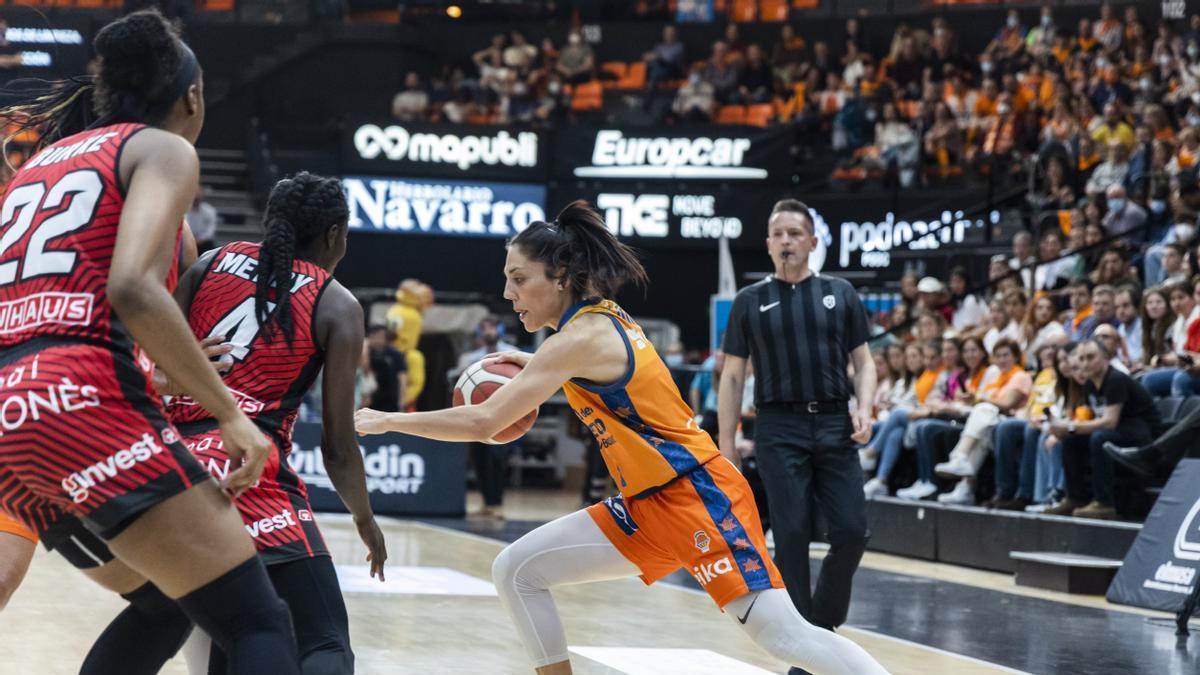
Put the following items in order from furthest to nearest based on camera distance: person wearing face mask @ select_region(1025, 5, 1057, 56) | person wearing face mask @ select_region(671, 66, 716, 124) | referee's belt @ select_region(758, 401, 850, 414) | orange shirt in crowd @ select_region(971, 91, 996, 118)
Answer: person wearing face mask @ select_region(671, 66, 716, 124) < person wearing face mask @ select_region(1025, 5, 1057, 56) < orange shirt in crowd @ select_region(971, 91, 996, 118) < referee's belt @ select_region(758, 401, 850, 414)

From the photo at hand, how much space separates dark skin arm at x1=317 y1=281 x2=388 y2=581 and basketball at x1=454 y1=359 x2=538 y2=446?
86 cm

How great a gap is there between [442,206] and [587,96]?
12.8 feet

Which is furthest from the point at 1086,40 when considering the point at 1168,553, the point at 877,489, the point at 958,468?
the point at 1168,553

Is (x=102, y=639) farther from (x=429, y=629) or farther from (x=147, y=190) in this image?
(x=429, y=629)

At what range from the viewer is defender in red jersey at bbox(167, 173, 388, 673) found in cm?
326

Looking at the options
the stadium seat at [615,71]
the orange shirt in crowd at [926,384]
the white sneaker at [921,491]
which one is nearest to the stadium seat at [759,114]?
the stadium seat at [615,71]

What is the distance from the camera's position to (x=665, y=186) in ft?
64.0

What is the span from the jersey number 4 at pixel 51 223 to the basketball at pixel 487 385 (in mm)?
1764

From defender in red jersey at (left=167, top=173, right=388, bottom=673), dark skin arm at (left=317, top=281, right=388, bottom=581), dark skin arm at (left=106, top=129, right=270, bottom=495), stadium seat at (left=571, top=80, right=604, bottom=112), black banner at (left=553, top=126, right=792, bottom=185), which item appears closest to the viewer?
dark skin arm at (left=106, top=129, right=270, bottom=495)

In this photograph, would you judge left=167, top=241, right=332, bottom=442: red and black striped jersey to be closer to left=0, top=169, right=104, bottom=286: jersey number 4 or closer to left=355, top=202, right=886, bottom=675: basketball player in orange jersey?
left=355, top=202, right=886, bottom=675: basketball player in orange jersey

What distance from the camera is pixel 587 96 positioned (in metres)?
22.5

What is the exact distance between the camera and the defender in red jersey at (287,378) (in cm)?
326

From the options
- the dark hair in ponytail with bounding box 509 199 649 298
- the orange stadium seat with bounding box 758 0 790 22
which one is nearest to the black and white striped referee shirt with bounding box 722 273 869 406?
the dark hair in ponytail with bounding box 509 199 649 298

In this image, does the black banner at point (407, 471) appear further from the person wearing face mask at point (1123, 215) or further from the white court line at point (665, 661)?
the white court line at point (665, 661)
